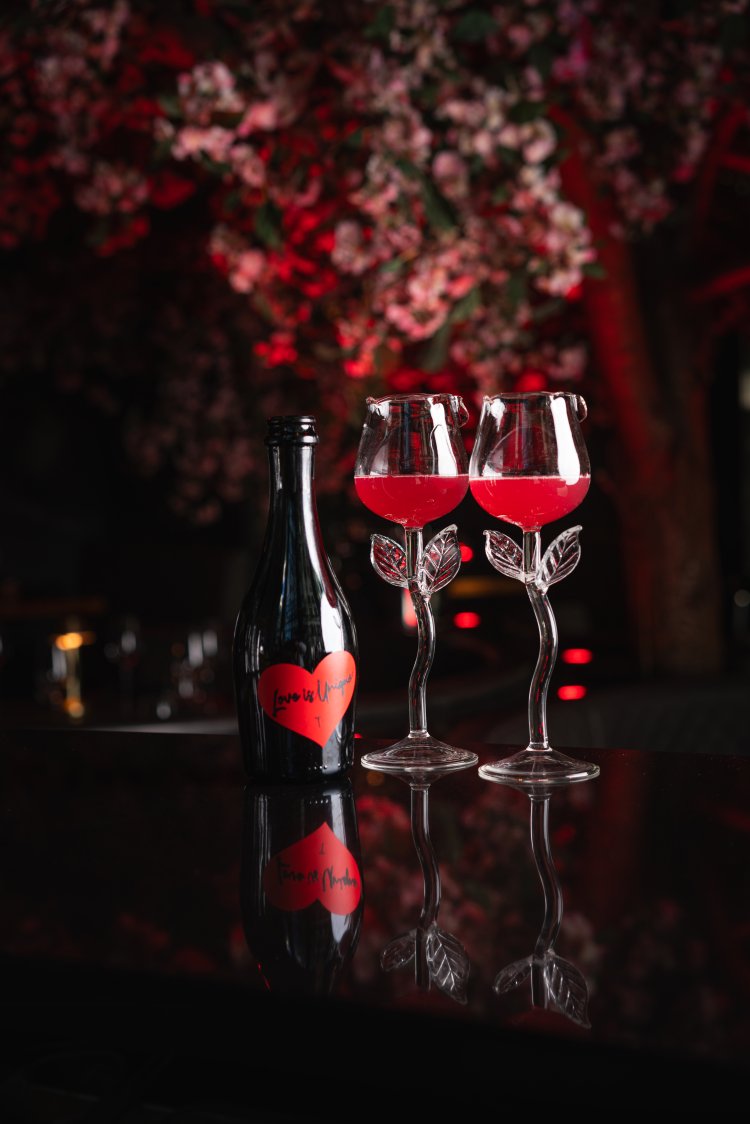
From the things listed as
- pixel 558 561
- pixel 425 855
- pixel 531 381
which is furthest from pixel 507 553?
pixel 531 381

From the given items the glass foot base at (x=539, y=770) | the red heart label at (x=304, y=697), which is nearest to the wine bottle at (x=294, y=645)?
the red heart label at (x=304, y=697)

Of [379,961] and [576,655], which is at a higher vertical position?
[379,961]

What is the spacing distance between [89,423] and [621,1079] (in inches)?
294

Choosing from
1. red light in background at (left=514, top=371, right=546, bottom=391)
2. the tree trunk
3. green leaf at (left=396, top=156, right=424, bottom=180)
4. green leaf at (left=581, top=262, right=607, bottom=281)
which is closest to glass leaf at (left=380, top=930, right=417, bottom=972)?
green leaf at (left=396, top=156, right=424, bottom=180)

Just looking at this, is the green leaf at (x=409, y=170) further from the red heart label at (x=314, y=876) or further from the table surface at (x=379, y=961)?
the red heart label at (x=314, y=876)

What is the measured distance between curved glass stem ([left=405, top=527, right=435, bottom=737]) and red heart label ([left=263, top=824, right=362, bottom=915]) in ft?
0.83

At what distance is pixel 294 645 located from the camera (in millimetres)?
935

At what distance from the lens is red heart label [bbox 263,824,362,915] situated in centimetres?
63

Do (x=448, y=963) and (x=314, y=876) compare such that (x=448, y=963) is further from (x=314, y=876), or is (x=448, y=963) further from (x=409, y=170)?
(x=409, y=170)

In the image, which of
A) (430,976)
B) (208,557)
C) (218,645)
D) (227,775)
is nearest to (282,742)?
(227,775)

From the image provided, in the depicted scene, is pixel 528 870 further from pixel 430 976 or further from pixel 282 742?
pixel 282 742

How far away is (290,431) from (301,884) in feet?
1.32

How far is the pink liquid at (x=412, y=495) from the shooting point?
1013 mm

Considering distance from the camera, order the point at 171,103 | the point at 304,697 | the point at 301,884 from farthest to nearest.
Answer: the point at 171,103
the point at 304,697
the point at 301,884
